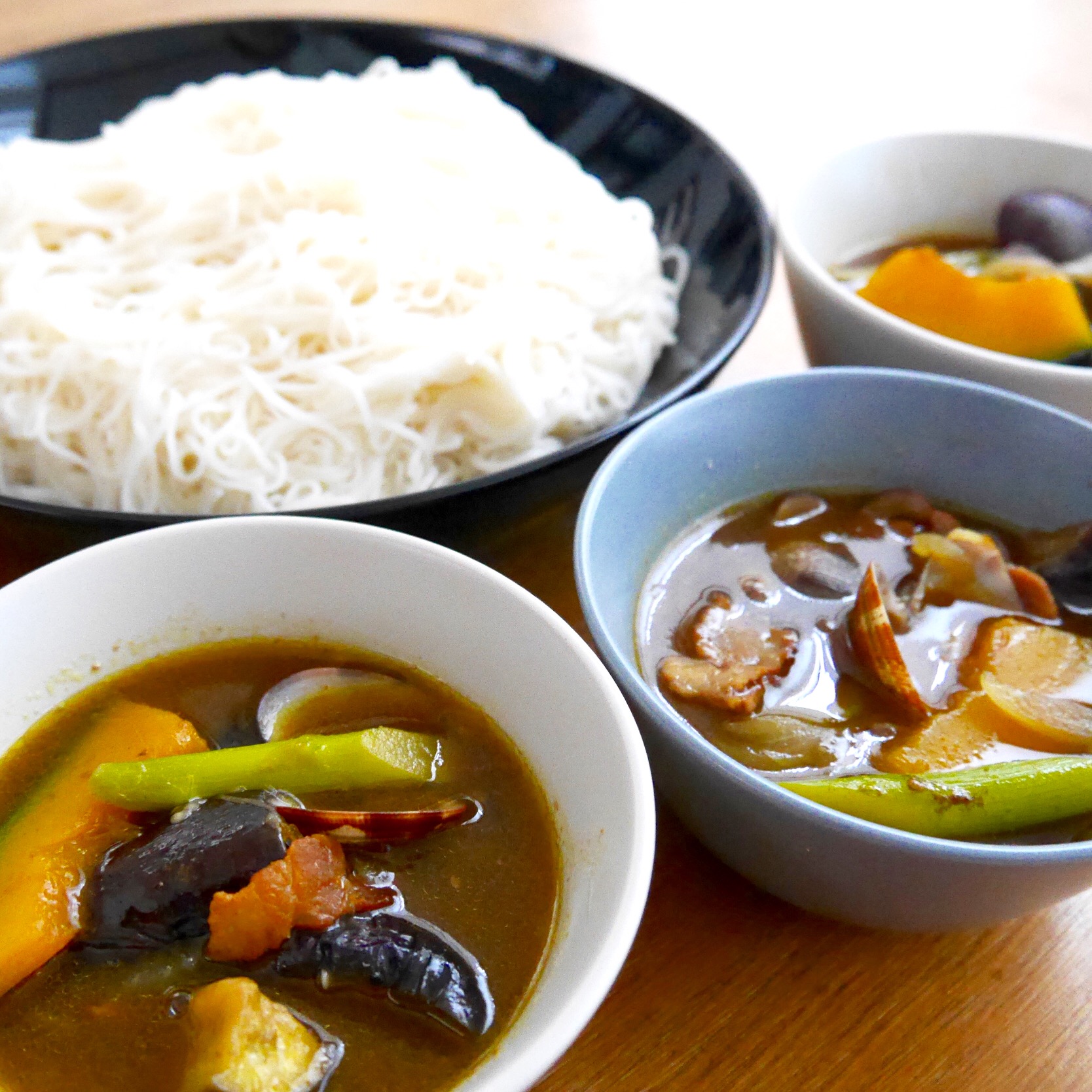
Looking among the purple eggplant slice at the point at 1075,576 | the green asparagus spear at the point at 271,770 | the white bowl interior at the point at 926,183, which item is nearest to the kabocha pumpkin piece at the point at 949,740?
the purple eggplant slice at the point at 1075,576

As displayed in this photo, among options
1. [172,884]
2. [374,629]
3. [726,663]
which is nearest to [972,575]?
[726,663]

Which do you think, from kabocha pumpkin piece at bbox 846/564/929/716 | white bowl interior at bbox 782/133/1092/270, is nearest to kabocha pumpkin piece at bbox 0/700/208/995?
kabocha pumpkin piece at bbox 846/564/929/716

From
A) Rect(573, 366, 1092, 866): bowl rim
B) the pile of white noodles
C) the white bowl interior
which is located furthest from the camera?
the white bowl interior

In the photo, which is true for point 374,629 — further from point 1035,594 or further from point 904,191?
point 904,191

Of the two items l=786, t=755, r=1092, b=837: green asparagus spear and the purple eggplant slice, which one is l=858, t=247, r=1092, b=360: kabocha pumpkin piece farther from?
l=786, t=755, r=1092, b=837: green asparagus spear

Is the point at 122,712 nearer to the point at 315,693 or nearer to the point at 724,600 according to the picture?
the point at 315,693

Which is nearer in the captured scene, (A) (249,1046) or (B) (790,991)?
(A) (249,1046)

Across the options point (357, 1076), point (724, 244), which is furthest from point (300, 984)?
point (724, 244)
